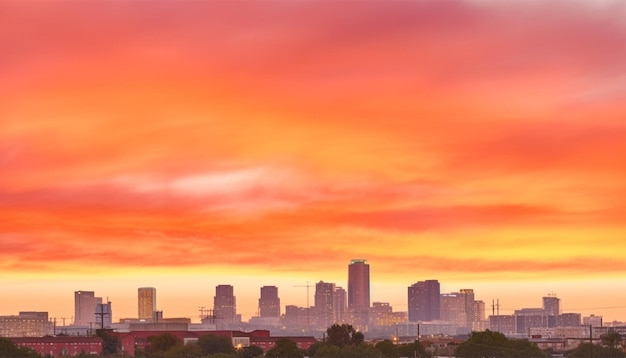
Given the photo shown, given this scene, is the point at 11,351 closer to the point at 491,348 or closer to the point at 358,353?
the point at 358,353

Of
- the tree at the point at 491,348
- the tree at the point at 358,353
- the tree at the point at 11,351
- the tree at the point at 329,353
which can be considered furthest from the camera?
the tree at the point at 491,348

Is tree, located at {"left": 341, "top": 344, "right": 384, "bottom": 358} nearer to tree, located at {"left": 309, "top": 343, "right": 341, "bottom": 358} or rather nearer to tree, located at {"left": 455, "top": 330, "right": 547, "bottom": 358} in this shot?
tree, located at {"left": 309, "top": 343, "right": 341, "bottom": 358}

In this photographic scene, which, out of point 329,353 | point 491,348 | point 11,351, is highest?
point 11,351

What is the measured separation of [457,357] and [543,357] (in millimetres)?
15552

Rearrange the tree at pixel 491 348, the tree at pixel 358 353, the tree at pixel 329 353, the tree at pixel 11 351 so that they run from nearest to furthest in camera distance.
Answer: the tree at pixel 11 351, the tree at pixel 358 353, the tree at pixel 329 353, the tree at pixel 491 348

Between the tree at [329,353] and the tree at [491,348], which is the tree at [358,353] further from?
the tree at [491,348]

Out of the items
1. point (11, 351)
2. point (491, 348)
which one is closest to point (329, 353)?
point (491, 348)

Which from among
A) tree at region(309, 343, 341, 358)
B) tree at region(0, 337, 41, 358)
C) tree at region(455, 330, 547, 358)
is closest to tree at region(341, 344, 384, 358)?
tree at region(309, 343, 341, 358)

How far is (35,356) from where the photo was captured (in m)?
158

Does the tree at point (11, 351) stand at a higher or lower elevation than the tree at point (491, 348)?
higher

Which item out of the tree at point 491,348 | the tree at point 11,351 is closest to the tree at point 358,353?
the tree at point 491,348

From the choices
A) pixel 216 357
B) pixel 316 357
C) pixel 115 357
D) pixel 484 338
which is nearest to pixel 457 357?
pixel 484 338

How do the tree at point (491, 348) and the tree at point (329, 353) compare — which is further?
the tree at point (491, 348)

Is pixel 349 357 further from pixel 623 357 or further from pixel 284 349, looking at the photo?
pixel 623 357
